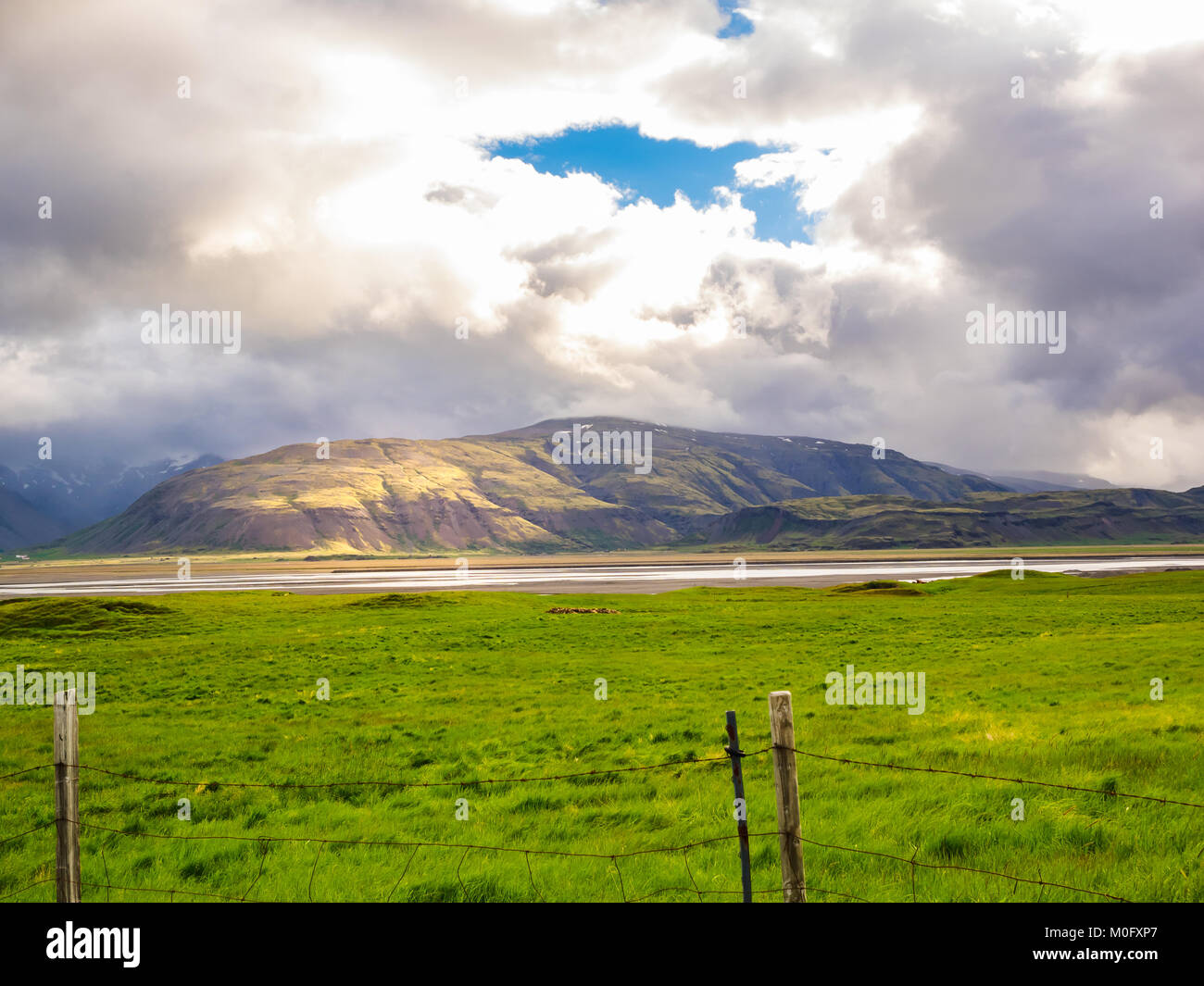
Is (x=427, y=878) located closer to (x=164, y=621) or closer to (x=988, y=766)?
(x=988, y=766)

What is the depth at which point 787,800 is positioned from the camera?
7457mm

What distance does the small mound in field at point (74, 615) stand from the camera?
6091 cm

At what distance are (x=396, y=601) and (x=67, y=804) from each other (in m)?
81.0

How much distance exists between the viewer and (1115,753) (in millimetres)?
15523

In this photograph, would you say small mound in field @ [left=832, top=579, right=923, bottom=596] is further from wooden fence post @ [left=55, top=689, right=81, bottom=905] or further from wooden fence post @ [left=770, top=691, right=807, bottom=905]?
wooden fence post @ [left=55, top=689, right=81, bottom=905]

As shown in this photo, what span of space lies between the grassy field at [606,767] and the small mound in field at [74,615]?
17.3 metres

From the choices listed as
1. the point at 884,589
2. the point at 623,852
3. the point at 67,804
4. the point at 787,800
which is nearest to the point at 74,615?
the point at 67,804

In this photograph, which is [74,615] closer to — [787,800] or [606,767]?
[606,767]

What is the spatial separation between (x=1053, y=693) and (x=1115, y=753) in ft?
35.7
